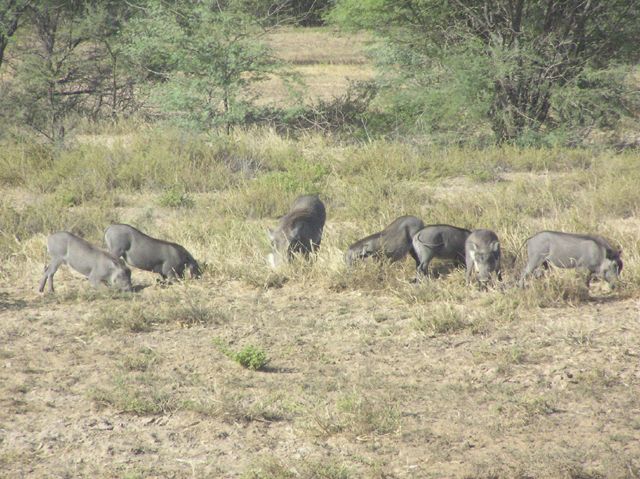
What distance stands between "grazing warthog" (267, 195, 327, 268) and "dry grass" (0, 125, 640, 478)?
0.23m

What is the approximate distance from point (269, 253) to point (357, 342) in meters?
2.55

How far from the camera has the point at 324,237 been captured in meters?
11.1

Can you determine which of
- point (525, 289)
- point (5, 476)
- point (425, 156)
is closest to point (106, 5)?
point (425, 156)

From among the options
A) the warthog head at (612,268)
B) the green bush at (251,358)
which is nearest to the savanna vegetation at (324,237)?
the green bush at (251,358)

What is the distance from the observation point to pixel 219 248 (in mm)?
10625

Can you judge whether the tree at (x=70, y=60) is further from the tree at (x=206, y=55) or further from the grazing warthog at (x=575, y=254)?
the grazing warthog at (x=575, y=254)

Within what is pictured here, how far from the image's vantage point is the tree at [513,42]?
16.0 meters

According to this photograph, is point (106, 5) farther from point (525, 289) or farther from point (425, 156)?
point (525, 289)

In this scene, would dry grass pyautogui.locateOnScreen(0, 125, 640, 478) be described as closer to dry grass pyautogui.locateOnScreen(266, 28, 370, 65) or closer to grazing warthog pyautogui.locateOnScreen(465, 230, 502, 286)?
grazing warthog pyautogui.locateOnScreen(465, 230, 502, 286)

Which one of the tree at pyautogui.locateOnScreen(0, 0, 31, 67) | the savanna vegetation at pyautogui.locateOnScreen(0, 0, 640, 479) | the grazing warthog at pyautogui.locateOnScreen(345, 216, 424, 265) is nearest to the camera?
the savanna vegetation at pyautogui.locateOnScreen(0, 0, 640, 479)

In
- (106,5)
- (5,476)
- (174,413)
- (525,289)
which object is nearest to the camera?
(5,476)

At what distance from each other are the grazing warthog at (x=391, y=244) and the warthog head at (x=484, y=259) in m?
0.79

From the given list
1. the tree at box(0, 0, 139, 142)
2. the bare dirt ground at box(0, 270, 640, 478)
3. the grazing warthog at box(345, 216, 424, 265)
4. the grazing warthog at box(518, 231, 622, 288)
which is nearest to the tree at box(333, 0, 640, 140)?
the tree at box(0, 0, 139, 142)

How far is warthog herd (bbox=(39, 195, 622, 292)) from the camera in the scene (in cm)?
906
